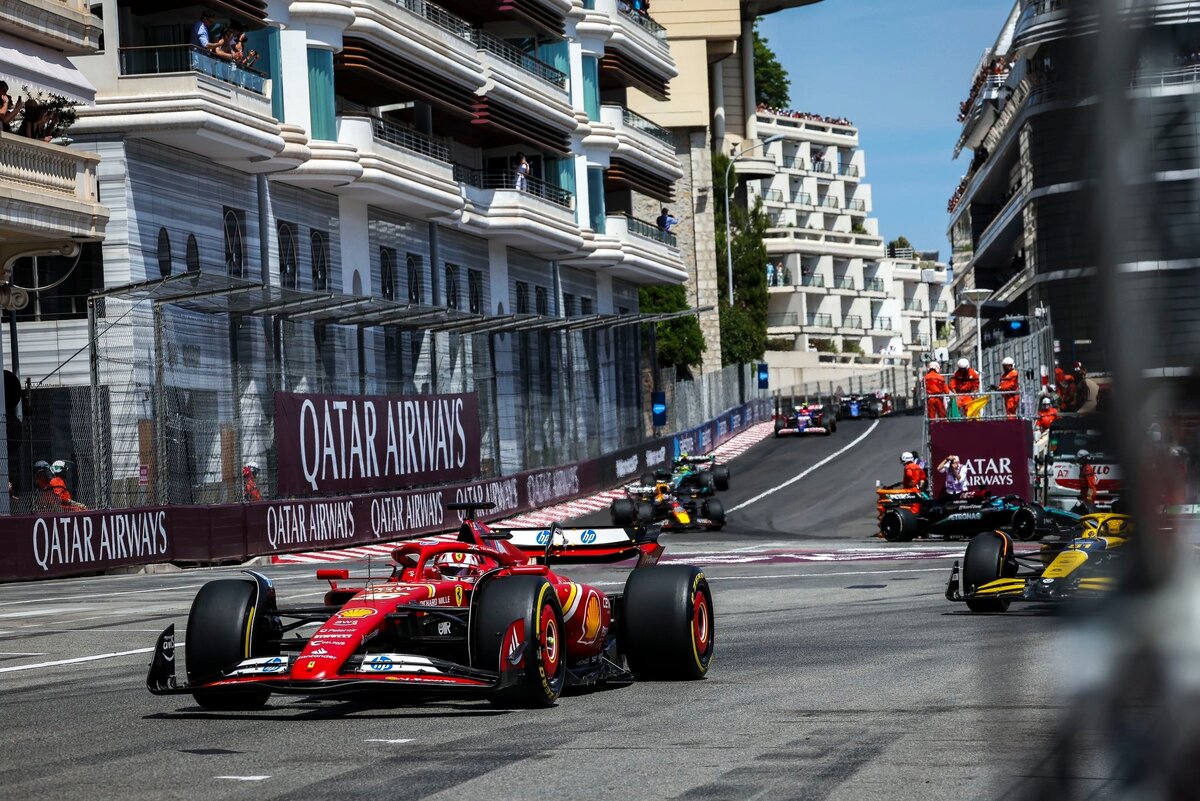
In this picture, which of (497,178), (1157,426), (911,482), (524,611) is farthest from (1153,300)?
(497,178)

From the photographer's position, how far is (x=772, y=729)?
809 cm

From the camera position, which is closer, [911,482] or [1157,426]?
[1157,426]

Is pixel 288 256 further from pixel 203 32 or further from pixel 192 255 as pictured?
pixel 203 32

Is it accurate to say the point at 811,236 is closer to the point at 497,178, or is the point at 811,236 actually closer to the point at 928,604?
the point at 497,178

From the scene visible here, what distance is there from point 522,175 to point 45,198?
78.5 feet

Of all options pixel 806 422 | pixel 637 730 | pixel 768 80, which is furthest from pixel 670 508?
pixel 768 80

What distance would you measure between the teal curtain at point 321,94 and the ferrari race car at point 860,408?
40.4 metres

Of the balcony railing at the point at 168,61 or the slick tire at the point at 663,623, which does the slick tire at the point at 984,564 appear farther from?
the balcony railing at the point at 168,61

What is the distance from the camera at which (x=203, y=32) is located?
3077 cm

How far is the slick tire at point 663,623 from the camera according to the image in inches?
399

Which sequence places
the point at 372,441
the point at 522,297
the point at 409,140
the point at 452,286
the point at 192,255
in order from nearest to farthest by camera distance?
the point at 192,255 < the point at 372,441 < the point at 409,140 < the point at 452,286 < the point at 522,297

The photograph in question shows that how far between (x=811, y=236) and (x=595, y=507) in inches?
3434

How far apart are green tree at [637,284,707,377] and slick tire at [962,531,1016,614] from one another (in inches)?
2328

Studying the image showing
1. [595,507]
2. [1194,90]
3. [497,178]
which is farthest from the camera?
[497,178]
